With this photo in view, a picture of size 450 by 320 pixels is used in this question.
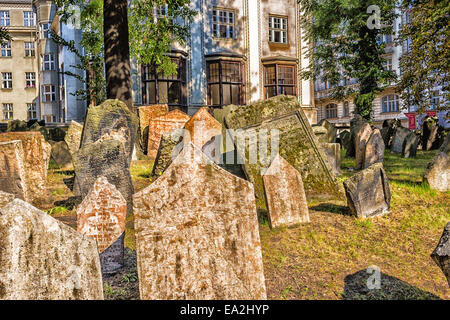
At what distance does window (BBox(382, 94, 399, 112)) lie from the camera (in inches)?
1376

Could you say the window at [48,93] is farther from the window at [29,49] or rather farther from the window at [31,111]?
the window at [29,49]

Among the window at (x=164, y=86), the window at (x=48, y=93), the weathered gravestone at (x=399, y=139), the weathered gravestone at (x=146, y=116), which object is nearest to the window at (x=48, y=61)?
the window at (x=48, y=93)

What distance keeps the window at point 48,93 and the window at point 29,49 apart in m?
6.61

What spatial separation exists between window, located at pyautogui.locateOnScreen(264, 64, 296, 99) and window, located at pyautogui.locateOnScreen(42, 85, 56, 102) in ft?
66.9

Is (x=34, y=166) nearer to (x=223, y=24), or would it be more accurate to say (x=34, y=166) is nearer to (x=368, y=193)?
(x=368, y=193)

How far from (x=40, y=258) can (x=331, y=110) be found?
43.5 meters

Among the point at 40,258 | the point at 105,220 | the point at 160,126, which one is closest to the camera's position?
the point at 40,258

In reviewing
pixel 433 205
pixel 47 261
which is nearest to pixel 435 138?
pixel 433 205

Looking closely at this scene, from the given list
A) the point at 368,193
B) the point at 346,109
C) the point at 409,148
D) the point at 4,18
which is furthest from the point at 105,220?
the point at 4,18

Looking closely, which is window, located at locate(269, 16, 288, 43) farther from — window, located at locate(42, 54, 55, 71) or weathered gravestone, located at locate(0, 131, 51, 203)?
window, located at locate(42, 54, 55, 71)

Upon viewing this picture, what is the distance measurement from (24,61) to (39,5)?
6538 millimetres

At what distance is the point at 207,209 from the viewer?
2395 millimetres

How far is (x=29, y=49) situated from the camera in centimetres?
3578
